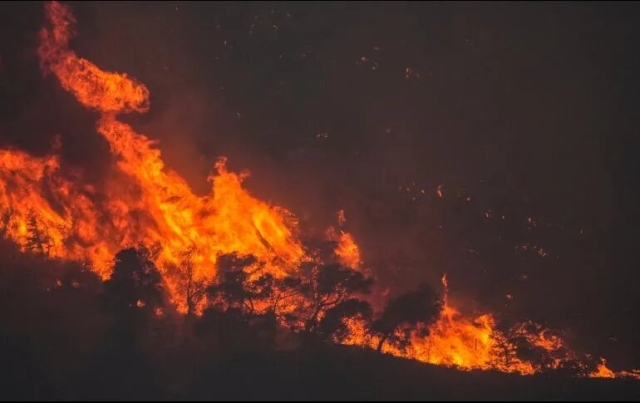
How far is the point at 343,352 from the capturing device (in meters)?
33.9

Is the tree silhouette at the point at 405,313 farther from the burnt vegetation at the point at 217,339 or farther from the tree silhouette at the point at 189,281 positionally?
the tree silhouette at the point at 189,281

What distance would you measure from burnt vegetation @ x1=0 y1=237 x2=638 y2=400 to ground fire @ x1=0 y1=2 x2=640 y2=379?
147 centimetres

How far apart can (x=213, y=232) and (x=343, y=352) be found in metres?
17.6

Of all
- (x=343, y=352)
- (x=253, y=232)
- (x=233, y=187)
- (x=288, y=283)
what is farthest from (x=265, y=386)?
(x=233, y=187)

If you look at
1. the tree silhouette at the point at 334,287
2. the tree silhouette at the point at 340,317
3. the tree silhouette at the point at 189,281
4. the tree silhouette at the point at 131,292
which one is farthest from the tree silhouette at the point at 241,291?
the tree silhouette at the point at 340,317

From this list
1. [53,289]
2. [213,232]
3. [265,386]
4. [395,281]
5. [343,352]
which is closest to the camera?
[265,386]

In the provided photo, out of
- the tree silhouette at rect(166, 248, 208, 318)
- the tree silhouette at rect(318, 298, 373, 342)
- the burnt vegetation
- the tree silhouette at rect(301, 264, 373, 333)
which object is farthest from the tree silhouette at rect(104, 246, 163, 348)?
the tree silhouette at rect(318, 298, 373, 342)

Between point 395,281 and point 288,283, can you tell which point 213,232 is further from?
point 395,281

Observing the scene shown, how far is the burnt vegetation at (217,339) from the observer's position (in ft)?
96.4

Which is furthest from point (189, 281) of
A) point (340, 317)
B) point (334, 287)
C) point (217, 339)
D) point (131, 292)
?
point (340, 317)

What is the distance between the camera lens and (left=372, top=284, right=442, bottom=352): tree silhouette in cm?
3991

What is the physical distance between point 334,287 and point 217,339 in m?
9.70

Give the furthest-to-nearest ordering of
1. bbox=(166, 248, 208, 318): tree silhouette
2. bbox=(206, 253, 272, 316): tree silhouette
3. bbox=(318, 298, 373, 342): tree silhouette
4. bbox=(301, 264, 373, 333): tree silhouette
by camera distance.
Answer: bbox=(166, 248, 208, 318): tree silhouette, bbox=(301, 264, 373, 333): tree silhouette, bbox=(206, 253, 272, 316): tree silhouette, bbox=(318, 298, 373, 342): tree silhouette

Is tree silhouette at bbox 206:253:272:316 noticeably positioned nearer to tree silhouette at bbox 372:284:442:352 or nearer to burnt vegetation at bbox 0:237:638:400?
burnt vegetation at bbox 0:237:638:400
